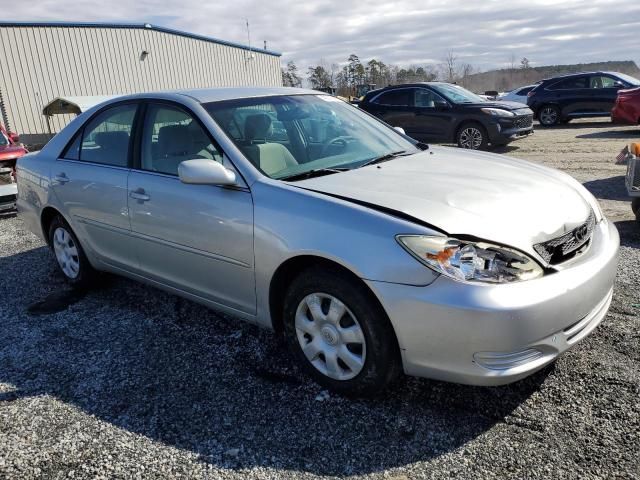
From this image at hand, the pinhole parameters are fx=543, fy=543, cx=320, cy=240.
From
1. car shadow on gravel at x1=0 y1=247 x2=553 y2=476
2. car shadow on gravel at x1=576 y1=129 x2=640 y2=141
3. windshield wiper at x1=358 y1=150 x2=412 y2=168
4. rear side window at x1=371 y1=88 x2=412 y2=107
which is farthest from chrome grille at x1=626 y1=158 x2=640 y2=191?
car shadow on gravel at x1=576 y1=129 x2=640 y2=141

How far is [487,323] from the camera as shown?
7.59 feet

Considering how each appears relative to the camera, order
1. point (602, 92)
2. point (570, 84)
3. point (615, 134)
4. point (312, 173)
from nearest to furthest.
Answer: point (312, 173) → point (615, 134) → point (602, 92) → point (570, 84)

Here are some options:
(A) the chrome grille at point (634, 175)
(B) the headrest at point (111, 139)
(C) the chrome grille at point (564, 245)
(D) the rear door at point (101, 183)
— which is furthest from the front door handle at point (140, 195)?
(A) the chrome grille at point (634, 175)

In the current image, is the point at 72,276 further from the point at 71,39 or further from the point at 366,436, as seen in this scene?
the point at 71,39

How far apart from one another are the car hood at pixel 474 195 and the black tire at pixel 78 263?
2508 mm

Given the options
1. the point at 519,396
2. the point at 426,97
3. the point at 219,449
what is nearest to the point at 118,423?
the point at 219,449

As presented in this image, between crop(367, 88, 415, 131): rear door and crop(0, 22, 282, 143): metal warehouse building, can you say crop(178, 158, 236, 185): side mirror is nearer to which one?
crop(367, 88, 415, 131): rear door

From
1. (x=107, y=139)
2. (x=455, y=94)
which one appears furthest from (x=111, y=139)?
(x=455, y=94)

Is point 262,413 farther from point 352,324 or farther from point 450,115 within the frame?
point 450,115

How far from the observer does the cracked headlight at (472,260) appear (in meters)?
2.40

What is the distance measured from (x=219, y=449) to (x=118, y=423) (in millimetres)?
621

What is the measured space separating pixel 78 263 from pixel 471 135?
9798mm

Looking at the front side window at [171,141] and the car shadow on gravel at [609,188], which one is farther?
the car shadow on gravel at [609,188]

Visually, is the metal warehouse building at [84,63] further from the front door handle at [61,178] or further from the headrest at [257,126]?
the headrest at [257,126]
